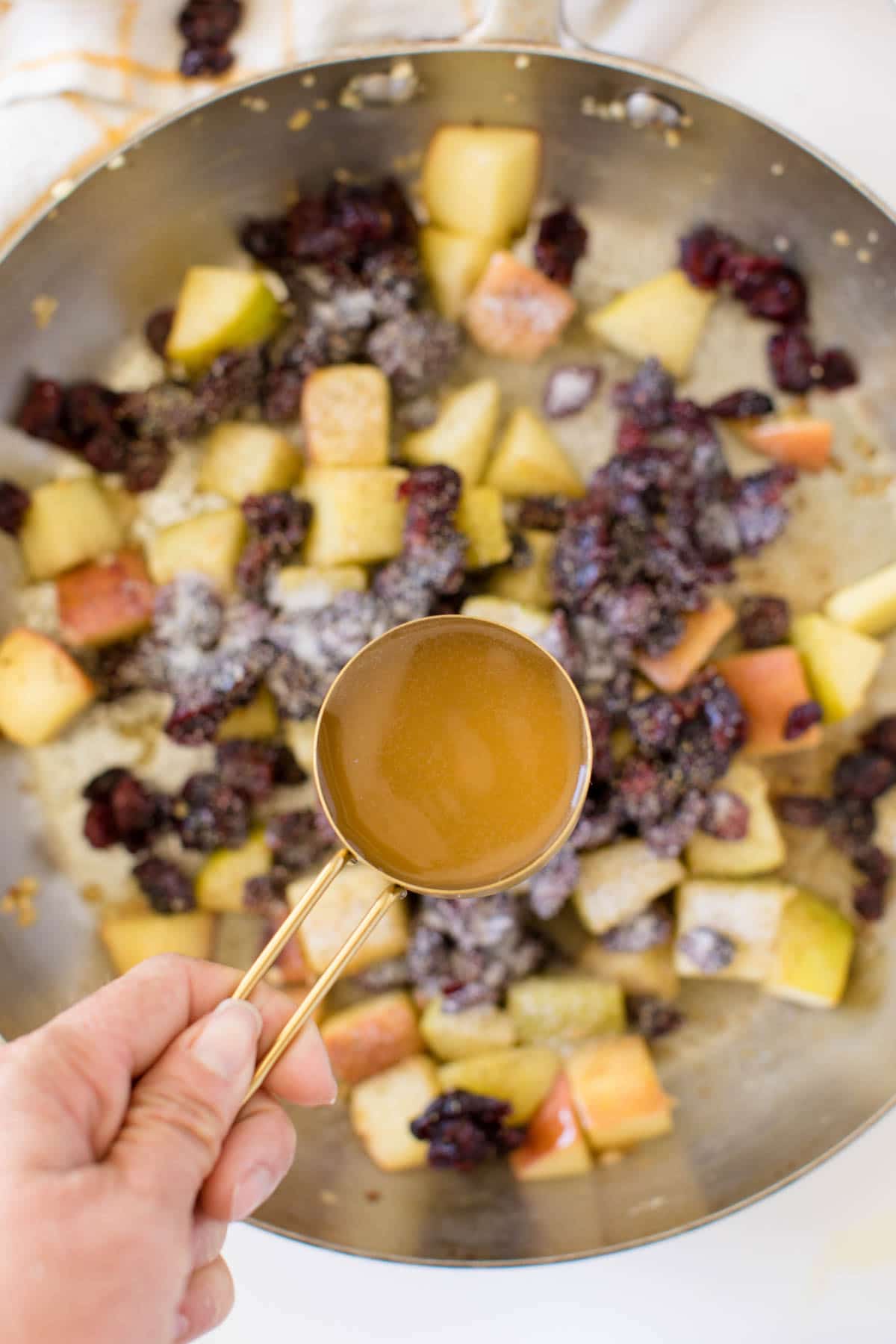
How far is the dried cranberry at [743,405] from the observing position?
2494 mm

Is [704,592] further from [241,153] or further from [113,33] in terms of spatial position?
[113,33]

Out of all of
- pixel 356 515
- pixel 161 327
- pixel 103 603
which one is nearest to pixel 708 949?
pixel 356 515

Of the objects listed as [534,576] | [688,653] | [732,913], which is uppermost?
[534,576]

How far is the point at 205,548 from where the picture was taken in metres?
2.40

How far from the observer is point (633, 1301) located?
2.36 m

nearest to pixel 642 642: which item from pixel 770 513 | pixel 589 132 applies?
pixel 770 513

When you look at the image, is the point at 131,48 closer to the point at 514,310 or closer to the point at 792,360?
the point at 514,310

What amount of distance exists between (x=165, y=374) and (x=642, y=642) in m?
1.37

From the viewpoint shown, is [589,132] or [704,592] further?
[589,132]

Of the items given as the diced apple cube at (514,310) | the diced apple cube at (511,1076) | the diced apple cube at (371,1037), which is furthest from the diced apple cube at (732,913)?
the diced apple cube at (514,310)

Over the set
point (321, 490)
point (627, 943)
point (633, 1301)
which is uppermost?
point (321, 490)

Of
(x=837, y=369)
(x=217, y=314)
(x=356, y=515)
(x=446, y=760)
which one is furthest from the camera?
(x=837, y=369)

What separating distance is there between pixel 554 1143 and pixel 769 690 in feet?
3.81

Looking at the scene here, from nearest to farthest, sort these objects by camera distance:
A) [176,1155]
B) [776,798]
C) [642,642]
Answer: [176,1155] < [642,642] < [776,798]
